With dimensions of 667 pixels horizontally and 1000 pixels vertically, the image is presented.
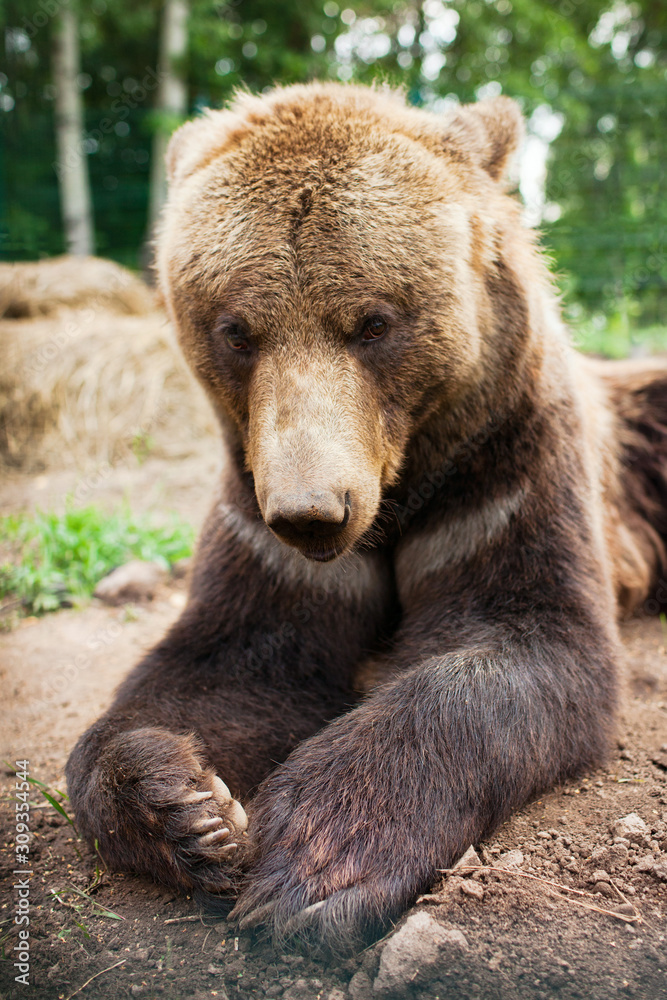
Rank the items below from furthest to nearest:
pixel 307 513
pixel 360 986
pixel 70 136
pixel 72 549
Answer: pixel 70 136
pixel 72 549
pixel 307 513
pixel 360 986

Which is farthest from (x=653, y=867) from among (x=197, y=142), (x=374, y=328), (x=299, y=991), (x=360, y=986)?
(x=197, y=142)

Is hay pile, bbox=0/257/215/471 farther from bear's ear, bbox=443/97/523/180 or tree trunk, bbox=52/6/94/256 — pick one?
tree trunk, bbox=52/6/94/256

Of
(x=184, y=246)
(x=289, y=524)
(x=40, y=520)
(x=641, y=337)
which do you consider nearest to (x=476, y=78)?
(x=641, y=337)

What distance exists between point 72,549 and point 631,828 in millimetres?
3410

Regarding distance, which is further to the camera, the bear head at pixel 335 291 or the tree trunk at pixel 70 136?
the tree trunk at pixel 70 136

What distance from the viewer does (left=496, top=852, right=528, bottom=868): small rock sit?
194cm

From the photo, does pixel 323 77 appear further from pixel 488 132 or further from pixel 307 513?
pixel 307 513

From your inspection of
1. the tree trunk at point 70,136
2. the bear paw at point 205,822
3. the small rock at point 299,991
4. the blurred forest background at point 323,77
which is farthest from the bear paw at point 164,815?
the tree trunk at point 70,136

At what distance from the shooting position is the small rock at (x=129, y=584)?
4191 mm

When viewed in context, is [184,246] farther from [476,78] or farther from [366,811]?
[476,78]

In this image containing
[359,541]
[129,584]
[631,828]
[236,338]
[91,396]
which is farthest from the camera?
[91,396]

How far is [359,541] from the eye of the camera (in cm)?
246

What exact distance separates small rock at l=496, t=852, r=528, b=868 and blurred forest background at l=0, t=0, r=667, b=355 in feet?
28.5

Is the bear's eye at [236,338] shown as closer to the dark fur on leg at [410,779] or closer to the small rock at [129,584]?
the dark fur on leg at [410,779]
